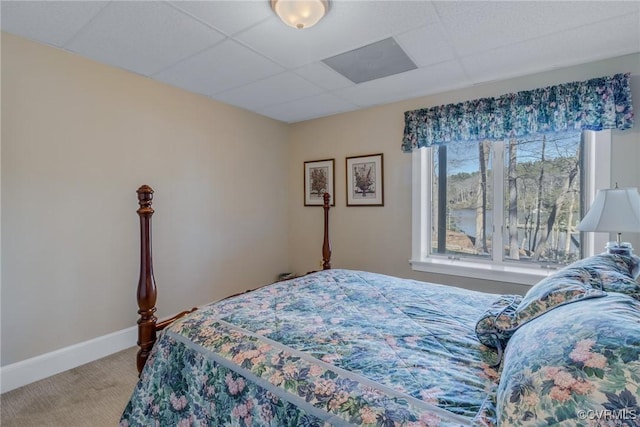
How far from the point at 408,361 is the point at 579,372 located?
510mm

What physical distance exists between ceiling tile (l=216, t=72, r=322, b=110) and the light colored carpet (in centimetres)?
261

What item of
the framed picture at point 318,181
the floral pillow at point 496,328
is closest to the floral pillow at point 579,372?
the floral pillow at point 496,328

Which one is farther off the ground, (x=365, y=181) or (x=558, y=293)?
(x=365, y=181)

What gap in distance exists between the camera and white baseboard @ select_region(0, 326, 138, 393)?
2.00 m

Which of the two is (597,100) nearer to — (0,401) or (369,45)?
(369,45)

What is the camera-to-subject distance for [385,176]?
3.40 metres

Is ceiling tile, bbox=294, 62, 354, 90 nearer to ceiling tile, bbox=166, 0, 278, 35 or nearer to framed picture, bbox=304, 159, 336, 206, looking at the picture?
ceiling tile, bbox=166, 0, 278, 35

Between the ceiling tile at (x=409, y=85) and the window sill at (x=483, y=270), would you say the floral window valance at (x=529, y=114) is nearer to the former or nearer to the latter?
the ceiling tile at (x=409, y=85)

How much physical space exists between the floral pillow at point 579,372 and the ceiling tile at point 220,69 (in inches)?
92.9

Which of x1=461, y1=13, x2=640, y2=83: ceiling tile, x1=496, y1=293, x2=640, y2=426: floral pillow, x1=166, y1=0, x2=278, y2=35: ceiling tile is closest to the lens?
x1=496, y1=293, x2=640, y2=426: floral pillow

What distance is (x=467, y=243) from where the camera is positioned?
10.0ft

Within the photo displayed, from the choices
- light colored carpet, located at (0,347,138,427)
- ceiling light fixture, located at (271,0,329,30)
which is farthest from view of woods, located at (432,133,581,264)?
light colored carpet, located at (0,347,138,427)

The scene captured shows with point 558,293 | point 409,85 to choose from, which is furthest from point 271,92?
point 558,293

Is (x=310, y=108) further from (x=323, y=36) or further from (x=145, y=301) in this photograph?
(x=145, y=301)
